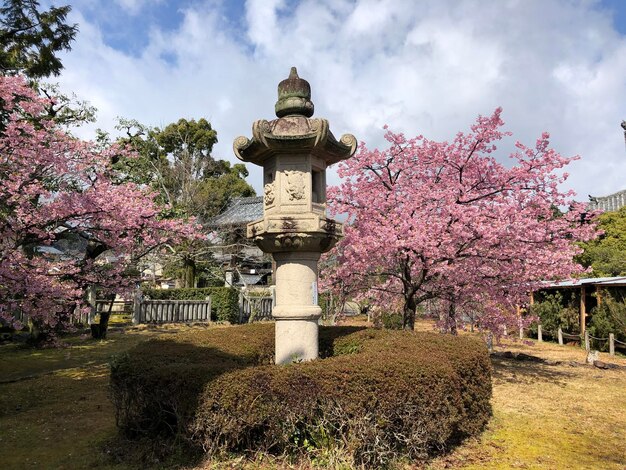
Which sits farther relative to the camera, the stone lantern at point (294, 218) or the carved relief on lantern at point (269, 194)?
the carved relief on lantern at point (269, 194)

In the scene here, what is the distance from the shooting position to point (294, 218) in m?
6.45

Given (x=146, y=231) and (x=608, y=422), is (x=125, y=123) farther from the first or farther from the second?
(x=608, y=422)

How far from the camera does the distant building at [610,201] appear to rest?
91.0ft

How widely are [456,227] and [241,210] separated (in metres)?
25.5

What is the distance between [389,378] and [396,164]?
679 centimetres

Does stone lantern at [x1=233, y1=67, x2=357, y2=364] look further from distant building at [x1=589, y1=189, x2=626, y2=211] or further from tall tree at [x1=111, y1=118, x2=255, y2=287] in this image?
distant building at [x1=589, y1=189, x2=626, y2=211]

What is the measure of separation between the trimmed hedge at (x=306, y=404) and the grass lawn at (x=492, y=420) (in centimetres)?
33

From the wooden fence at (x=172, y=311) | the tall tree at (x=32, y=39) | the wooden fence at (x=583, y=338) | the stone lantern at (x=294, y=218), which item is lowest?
the wooden fence at (x=583, y=338)

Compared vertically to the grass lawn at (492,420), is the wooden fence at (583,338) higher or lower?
higher

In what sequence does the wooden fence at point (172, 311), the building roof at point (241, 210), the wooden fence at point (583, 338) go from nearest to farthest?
the wooden fence at point (583, 338) < the wooden fence at point (172, 311) < the building roof at point (241, 210)

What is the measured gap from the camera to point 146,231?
36.9 feet

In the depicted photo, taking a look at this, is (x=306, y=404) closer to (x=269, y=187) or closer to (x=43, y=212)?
(x=269, y=187)

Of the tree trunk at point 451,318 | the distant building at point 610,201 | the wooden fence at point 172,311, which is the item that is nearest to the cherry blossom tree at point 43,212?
the tree trunk at point 451,318

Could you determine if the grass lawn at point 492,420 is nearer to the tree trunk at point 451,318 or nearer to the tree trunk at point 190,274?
the tree trunk at point 451,318
